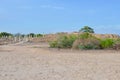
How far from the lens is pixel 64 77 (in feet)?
44.0

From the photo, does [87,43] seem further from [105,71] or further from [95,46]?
[105,71]

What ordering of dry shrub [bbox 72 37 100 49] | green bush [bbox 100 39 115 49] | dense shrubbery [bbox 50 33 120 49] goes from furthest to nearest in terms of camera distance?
1. green bush [bbox 100 39 115 49]
2. dense shrubbery [bbox 50 33 120 49]
3. dry shrub [bbox 72 37 100 49]

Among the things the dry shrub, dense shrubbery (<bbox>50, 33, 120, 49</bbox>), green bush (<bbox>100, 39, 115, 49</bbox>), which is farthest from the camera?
green bush (<bbox>100, 39, 115, 49</bbox>)

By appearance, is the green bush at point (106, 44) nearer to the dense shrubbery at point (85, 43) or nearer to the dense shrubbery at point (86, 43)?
the dense shrubbery at point (85, 43)

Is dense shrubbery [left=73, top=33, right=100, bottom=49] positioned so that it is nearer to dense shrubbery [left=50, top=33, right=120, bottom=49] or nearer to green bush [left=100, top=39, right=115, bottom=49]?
dense shrubbery [left=50, top=33, right=120, bottom=49]

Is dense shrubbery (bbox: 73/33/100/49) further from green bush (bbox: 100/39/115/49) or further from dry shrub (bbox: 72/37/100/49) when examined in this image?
green bush (bbox: 100/39/115/49)

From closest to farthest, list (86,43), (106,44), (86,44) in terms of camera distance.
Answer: (86,44)
(86,43)
(106,44)

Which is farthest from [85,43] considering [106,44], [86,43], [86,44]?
[106,44]

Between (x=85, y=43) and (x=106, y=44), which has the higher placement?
(x=85, y=43)

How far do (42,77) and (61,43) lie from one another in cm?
2204

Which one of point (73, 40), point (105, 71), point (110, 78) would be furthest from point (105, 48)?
point (110, 78)

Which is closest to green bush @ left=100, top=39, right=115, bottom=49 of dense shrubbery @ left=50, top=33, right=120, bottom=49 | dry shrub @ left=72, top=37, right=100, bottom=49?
dense shrubbery @ left=50, top=33, right=120, bottom=49

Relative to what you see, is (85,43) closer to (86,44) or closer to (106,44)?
(86,44)

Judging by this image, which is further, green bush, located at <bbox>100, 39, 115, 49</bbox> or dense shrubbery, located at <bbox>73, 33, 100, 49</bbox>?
green bush, located at <bbox>100, 39, 115, 49</bbox>
